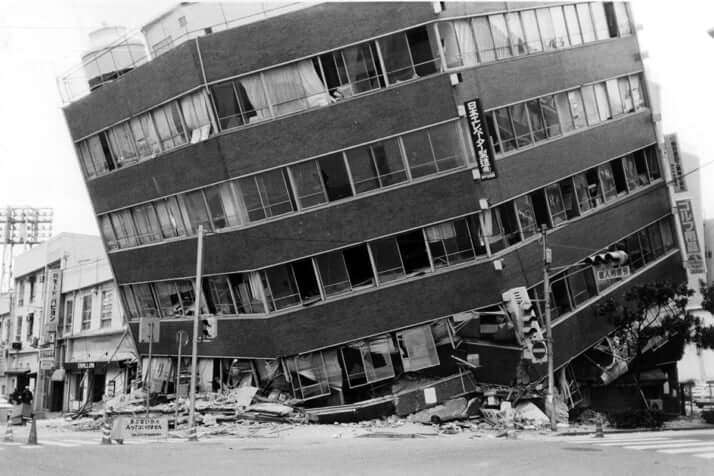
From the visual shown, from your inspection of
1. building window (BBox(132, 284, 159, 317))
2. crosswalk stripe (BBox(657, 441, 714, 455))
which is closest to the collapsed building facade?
building window (BBox(132, 284, 159, 317))

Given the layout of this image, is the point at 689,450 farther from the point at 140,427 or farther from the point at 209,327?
the point at 140,427

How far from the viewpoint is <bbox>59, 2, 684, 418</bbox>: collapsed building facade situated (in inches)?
1100

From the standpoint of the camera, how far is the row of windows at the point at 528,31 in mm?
28078

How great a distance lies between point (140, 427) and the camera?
72.8 feet

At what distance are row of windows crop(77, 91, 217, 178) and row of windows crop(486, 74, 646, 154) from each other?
12.0 metres

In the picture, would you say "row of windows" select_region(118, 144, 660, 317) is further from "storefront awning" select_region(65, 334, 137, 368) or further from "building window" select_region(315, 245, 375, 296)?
"storefront awning" select_region(65, 334, 137, 368)

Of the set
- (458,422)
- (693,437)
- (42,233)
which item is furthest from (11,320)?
(693,437)

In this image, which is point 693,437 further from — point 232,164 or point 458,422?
point 232,164

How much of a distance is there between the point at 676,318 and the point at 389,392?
38.8 feet

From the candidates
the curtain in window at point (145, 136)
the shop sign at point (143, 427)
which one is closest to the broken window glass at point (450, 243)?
the shop sign at point (143, 427)

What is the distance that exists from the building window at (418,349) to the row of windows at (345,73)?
389 inches

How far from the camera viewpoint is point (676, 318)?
93.3 feet

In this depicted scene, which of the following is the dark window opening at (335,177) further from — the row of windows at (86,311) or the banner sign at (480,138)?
the row of windows at (86,311)

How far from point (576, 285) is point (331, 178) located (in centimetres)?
1212
